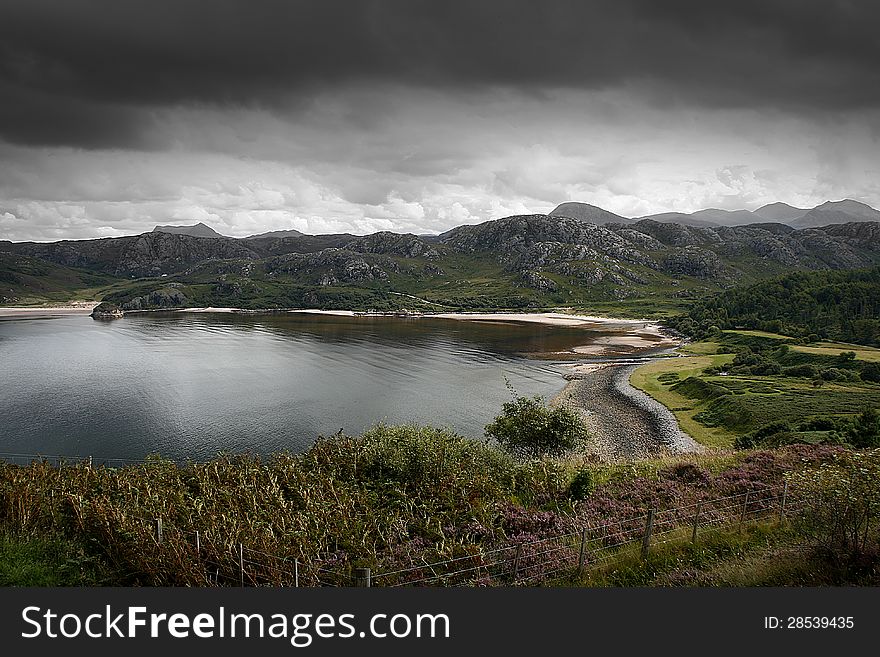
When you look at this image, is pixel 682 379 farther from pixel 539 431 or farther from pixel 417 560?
pixel 417 560

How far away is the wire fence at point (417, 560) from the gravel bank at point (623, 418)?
2790cm

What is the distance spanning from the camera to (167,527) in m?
19.7

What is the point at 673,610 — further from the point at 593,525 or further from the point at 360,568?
the point at 593,525

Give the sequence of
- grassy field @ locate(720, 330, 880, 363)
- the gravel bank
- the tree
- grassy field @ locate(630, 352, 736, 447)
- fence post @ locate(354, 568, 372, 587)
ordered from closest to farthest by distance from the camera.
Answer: fence post @ locate(354, 568, 372, 587) < the tree < the gravel bank < grassy field @ locate(630, 352, 736, 447) < grassy field @ locate(720, 330, 880, 363)

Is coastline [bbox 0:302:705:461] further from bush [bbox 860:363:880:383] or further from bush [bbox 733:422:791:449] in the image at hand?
bush [bbox 860:363:880:383]

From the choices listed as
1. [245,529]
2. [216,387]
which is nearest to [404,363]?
[216,387]

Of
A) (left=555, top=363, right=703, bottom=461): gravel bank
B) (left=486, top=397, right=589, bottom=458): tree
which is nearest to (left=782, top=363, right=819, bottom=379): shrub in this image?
(left=555, top=363, right=703, bottom=461): gravel bank

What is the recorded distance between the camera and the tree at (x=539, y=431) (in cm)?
5197

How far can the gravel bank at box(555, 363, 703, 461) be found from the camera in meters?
61.7

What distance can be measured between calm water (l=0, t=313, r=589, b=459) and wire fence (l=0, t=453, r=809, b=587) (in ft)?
148

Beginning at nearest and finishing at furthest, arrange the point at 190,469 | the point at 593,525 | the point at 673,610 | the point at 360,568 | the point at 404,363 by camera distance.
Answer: the point at 673,610 → the point at 360,568 → the point at 593,525 → the point at 190,469 → the point at 404,363

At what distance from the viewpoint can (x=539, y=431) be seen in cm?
5206

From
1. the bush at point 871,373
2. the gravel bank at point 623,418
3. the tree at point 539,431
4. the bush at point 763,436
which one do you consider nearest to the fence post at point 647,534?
the gravel bank at point 623,418

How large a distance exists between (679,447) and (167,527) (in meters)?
58.5
